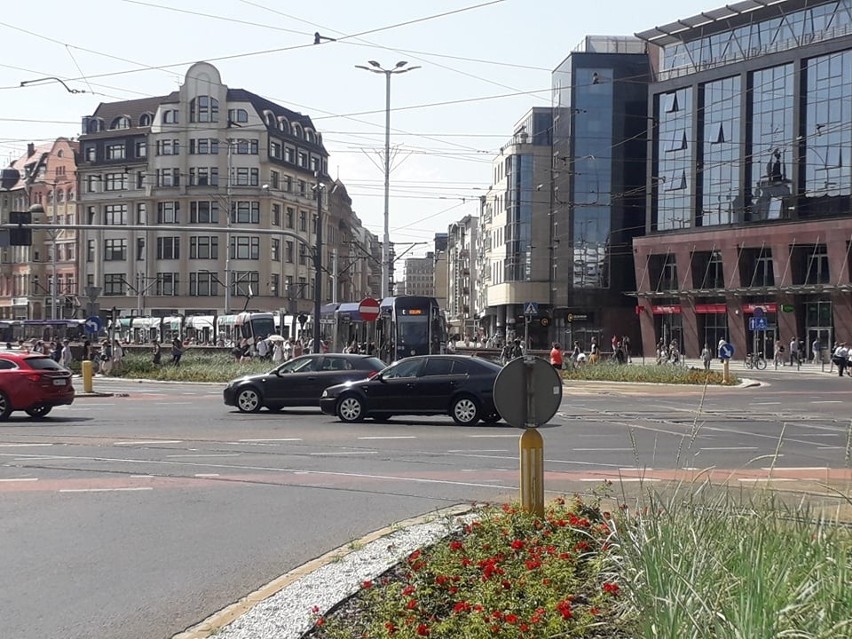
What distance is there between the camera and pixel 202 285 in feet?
306

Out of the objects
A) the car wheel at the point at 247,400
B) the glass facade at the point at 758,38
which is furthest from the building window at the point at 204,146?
the car wheel at the point at 247,400

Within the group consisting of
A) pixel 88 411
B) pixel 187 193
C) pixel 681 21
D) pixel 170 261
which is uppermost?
pixel 681 21

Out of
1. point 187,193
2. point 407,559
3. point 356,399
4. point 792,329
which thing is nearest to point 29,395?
point 356,399

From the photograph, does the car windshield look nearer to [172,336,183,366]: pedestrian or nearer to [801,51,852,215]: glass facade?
[172,336,183,366]: pedestrian

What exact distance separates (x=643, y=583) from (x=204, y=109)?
89.4 metres

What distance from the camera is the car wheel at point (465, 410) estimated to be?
2123cm

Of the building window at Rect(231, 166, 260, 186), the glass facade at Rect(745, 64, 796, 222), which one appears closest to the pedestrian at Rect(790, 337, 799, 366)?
the glass facade at Rect(745, 64, 796, 222)

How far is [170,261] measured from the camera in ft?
307

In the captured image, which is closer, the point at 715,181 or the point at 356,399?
the point at 356,399

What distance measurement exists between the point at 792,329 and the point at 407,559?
58.6 m

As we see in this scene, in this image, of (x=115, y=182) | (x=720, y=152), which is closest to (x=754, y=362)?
(x=720, y=152)

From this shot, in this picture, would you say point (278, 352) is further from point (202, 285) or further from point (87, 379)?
point (202, 285)

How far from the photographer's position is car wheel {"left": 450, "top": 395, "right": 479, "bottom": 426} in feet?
69.7

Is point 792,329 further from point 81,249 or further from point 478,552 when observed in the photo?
point 81,249
